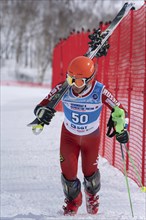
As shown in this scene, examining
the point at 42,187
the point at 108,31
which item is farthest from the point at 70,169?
the point at 108,31

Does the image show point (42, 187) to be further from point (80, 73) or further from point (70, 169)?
point (80, 73)

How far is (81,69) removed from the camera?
4.27 m

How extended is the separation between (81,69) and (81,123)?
58 cm

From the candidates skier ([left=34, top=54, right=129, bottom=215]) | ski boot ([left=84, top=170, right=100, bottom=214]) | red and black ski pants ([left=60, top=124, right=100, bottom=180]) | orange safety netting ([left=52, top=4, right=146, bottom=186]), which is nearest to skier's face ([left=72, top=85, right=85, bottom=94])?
skier ([left=34, top=54, right=129, bottom=215])

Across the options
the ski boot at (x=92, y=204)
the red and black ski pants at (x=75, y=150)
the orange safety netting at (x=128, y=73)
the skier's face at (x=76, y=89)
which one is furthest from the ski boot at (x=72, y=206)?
the orange safety netting at (x=128, y=73)

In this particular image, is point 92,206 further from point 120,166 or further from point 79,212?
point 120,166

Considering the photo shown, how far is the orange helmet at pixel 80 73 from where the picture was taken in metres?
4.26

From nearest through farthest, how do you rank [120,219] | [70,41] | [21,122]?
[120,219]
[21,122]
[70,41]

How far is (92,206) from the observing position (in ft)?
15.4

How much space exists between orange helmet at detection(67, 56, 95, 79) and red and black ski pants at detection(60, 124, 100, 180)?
2.15ft

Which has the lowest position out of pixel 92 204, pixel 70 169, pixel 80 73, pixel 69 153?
pixel 92 204

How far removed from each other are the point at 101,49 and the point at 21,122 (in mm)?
7826

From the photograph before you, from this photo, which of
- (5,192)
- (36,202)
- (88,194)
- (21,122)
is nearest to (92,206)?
(88,194)

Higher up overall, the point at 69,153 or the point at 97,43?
the point at 97,43
